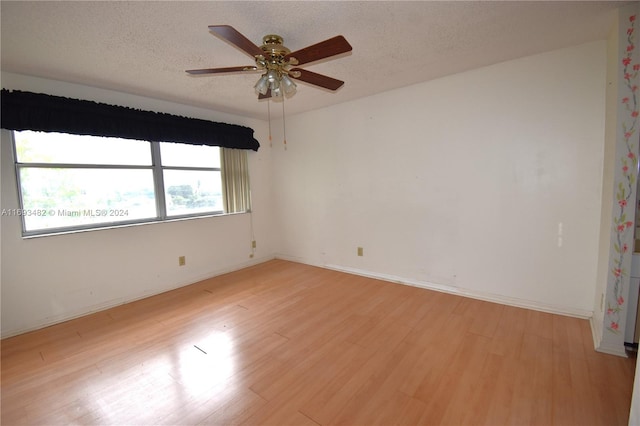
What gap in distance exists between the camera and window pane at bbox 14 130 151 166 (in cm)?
266

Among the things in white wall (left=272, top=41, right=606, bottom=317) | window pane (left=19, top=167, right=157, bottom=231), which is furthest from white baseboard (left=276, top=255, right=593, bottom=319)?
window pane (left=19, top=167, right=157, bottom=231)

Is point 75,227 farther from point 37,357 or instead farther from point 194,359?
point 194,359

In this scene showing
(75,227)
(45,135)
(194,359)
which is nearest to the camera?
(194,359)

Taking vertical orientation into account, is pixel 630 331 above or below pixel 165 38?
below

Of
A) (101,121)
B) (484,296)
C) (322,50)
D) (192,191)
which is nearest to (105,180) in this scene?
(101,121)

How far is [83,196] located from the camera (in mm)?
2998

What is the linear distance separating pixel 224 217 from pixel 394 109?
2.93m

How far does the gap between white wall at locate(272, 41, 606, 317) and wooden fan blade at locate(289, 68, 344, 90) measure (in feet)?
5.02

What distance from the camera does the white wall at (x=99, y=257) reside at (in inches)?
101

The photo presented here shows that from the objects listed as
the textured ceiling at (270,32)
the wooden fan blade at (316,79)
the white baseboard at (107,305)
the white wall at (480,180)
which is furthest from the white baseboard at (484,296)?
the wooden fan blade at (316,79)

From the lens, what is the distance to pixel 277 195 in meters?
4.99

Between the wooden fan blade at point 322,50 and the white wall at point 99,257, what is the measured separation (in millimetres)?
2587

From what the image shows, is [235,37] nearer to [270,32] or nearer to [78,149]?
[270,32]

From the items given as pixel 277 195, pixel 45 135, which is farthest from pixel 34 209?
pixel 277 195
